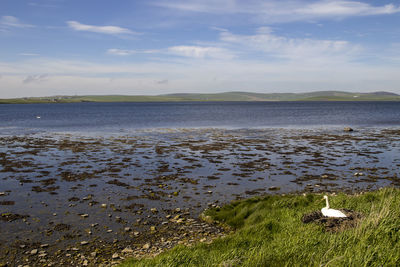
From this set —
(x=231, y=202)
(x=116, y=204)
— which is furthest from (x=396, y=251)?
(x=116, y=204)

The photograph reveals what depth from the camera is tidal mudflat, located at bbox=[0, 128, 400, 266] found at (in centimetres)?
1353

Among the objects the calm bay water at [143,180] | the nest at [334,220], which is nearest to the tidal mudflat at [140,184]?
the calm bay water at [143,180]

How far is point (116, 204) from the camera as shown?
18094 millimetres

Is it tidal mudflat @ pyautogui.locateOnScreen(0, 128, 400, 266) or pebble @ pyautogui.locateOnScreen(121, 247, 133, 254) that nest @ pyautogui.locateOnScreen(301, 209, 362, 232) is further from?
pebble @ pyautogui.locateOnScreen(121, 247, 133, 254)

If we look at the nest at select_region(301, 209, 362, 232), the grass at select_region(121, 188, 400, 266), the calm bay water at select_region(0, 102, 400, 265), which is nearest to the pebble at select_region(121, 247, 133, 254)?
the calm bay water at select_region(0, 102, 400, 265)

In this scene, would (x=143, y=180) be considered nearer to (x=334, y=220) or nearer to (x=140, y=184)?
(x=140, y=184)

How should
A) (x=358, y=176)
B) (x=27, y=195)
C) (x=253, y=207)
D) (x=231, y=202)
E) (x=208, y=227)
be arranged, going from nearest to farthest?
(x=208, y=227), (x=253, y=207), (x=231, y=202), (x=27, y=195), (x=358, y=176)

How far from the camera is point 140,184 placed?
22.2 meters

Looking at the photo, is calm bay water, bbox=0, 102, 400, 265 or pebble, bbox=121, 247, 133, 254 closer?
pebble, bbox=121, 247, 133, 254

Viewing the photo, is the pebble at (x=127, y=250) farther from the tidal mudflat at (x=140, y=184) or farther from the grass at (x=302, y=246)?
the grass at (x=302, y=246)

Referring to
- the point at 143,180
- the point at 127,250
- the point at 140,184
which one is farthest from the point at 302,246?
the point at 143,180

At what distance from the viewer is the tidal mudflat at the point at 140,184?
13.5m

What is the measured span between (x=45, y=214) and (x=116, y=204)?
12.8 ft

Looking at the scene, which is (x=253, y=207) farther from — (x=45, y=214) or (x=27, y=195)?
(x=27, y=195)
